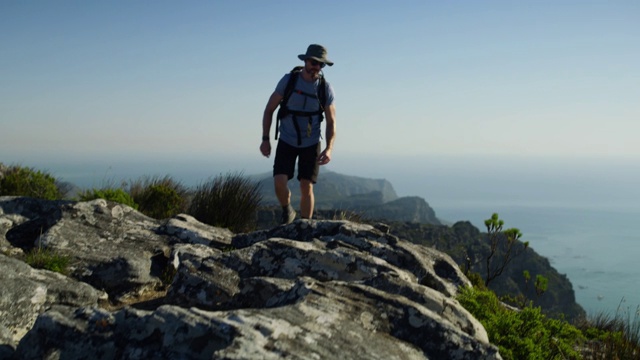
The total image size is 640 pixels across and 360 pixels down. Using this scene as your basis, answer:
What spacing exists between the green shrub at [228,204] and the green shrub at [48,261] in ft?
14.5

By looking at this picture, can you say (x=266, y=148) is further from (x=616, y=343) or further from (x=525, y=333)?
(x=616, y=343)

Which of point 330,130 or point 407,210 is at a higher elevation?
point 330,130

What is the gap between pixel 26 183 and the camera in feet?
30.7

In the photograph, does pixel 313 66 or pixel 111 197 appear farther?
pixel 111 197

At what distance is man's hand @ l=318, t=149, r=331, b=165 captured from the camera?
22.8 feet

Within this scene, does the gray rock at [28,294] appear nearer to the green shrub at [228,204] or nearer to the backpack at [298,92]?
the backpack at [298,92]

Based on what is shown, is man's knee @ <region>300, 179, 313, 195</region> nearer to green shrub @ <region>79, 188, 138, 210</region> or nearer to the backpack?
the backpack

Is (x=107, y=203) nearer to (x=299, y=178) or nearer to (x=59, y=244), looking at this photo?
(x=59, y=244)

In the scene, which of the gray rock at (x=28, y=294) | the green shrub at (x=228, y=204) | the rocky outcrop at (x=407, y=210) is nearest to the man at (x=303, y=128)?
the green shrub at (x=228, y=204)

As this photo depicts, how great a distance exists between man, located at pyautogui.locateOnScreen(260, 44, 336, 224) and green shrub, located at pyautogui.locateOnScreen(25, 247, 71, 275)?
318 centimetres

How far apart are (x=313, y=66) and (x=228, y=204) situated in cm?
407

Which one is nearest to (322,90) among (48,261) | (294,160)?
(294,160)

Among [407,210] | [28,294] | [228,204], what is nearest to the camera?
[28,294]

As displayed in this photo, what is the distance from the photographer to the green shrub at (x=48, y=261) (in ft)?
15.5
